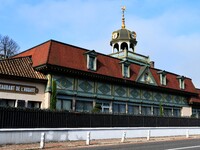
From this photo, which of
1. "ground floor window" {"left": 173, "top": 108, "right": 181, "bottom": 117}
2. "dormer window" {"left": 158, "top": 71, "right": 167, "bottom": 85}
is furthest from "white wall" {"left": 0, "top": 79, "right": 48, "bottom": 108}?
"ground floor window" {"left": 173, "top": 108, "right": 181, "bottom": 117}

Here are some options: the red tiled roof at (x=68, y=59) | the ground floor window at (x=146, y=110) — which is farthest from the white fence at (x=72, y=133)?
the red tiled roof at (x=68, y=59)

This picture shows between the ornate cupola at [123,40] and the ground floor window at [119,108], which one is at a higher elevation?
the ornate cupola at [123,40]

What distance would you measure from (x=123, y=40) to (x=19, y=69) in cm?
2055

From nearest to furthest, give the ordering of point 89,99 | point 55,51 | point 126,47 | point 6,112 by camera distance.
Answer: point 6,112, point 55,51, point 89,99, point 126,47

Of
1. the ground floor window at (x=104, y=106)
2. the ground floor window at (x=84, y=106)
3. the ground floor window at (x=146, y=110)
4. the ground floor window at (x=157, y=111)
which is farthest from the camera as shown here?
the ground floor window at (x=157, y=111)

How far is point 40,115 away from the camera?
64.8 feet

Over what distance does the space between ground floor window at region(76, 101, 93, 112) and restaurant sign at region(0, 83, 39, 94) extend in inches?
192

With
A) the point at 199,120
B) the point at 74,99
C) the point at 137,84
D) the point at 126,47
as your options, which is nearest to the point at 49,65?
the point at 74,99

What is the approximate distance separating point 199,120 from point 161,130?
10599 millimetres

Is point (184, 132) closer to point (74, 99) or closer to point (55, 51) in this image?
point (74, 99)

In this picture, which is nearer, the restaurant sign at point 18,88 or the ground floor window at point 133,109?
the restaurant sign at point 18,88

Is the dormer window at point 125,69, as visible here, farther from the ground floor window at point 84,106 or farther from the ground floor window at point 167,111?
the ground floor window at point 167,111

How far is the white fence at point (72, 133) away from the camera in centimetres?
1698

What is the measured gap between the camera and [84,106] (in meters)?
27.8
